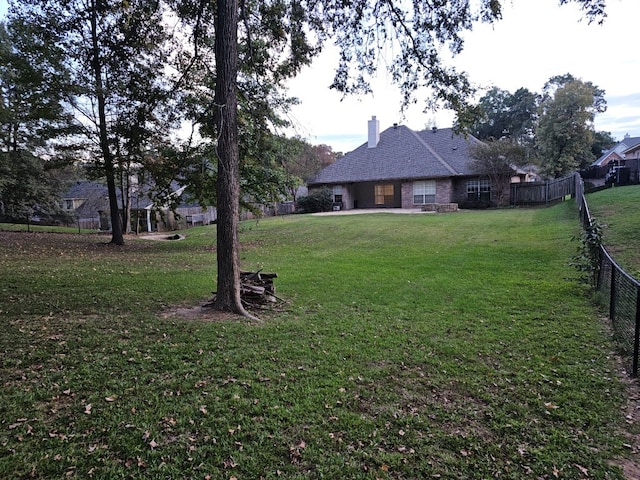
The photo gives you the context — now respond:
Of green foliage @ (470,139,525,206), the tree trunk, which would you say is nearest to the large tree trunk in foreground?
the tree trunk

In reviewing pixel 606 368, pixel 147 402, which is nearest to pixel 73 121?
Result: pixel 147 402

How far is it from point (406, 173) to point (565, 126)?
46.7ft

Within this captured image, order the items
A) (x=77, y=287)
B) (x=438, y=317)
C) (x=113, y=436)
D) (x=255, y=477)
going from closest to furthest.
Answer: (x=255, y=477) < (x=113, y=436) < (x=438, y=317) < (x=77, y=287)

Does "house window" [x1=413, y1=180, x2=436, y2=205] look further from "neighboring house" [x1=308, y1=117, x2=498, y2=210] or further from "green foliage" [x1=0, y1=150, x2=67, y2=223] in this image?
"green foliage" [x1=0, y1=150, x2=67, y2=223]

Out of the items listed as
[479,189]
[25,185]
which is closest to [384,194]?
[479,189]

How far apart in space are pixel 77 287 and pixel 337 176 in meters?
26.8

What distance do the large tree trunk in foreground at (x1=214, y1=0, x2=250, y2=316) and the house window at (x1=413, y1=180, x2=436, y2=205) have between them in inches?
972

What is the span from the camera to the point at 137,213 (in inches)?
1082

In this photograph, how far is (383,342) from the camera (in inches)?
208

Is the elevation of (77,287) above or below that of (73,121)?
below

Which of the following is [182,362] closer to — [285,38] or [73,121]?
[285,38]

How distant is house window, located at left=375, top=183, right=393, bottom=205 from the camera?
31.8 meters

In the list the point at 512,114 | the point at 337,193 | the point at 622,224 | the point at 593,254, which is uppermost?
the point at 512,114

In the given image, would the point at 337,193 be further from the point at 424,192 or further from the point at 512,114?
the point at 512,114
